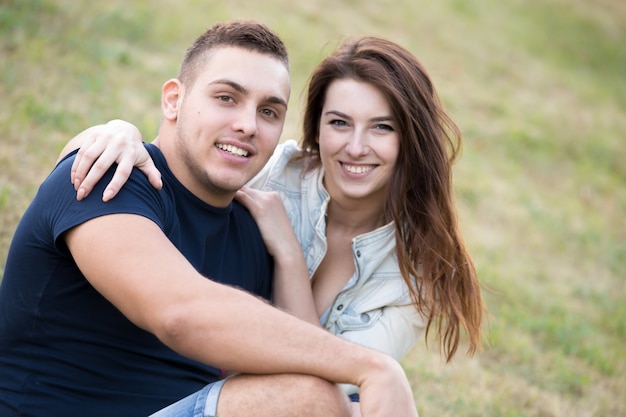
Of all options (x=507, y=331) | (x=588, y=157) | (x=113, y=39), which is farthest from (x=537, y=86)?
(x=507, y=331)

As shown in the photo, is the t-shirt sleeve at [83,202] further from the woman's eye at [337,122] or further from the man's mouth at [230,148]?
the woman's eye at [337,122]

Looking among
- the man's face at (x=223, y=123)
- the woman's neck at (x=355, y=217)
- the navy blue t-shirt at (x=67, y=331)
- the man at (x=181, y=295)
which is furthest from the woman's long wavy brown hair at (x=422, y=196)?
the navy blue t-shirt at (x=67, y=331)

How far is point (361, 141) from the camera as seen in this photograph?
3957 millimetres

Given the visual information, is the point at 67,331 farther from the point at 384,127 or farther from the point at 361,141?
the point at 384,127

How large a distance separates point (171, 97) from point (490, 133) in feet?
30.9

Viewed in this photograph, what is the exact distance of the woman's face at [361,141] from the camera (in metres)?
3.99

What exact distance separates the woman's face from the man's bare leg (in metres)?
1.65

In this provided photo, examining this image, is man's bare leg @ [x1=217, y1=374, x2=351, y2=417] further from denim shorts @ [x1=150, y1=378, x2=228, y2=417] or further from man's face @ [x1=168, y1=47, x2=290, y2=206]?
man's face @ [x1=168, y1=47, x2=290, y2=206]

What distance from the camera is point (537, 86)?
49.6ft

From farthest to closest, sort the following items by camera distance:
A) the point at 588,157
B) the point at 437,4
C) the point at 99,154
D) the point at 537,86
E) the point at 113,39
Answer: the point at 437,4 → the point at 537,86 → the point at 588,157 → the point at 113,39 → the point at 99,154

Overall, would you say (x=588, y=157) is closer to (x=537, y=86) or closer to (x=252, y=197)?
(x=537, y=86)

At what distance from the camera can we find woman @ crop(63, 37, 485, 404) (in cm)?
392

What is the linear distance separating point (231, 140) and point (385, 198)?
3.88ft

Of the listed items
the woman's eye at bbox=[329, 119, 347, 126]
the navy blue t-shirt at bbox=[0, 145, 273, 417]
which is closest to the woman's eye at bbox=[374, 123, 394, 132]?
the woman's eye at bbox=[329, 119, 347, 126]
